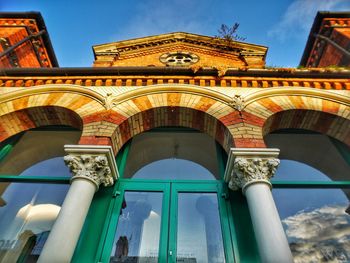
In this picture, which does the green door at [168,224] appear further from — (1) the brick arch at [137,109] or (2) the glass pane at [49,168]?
(2) the glass pane at [49,168]

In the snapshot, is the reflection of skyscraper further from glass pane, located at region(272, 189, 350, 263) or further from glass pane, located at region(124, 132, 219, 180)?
glass pane, located at region(272, 189, 350, 263)

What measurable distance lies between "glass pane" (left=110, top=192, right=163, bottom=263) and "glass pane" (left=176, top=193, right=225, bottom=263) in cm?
39

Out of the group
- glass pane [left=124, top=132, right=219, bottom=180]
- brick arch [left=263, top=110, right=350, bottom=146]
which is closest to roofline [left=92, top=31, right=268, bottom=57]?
brick arch [left=263, top=110, right=350, bottom=146]

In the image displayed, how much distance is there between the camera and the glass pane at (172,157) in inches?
216

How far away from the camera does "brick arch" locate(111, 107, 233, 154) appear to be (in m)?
5.26

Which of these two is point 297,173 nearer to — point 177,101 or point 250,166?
point 250,166

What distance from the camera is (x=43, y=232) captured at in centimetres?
447

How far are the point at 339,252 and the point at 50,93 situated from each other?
6540 millimetres

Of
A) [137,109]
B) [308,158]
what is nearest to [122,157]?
[137,109]

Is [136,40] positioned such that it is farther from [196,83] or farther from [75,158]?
[75,158]

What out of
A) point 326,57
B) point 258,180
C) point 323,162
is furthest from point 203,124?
point 326,57

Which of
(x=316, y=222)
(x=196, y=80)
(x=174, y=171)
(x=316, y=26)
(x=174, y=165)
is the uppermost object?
(x=316, y=26)

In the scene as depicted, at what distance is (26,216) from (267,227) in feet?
14.1

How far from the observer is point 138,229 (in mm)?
4465
